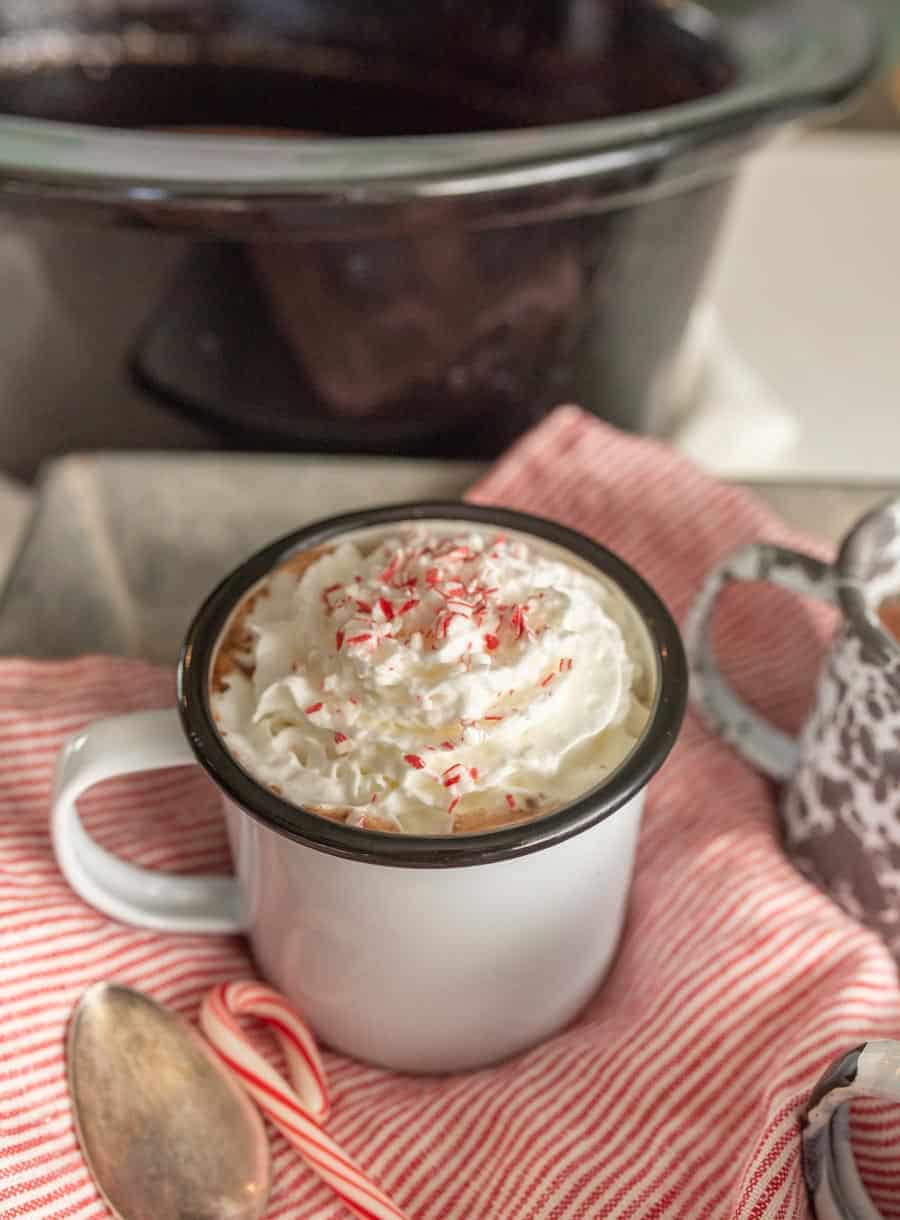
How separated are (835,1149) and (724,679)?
0.19m

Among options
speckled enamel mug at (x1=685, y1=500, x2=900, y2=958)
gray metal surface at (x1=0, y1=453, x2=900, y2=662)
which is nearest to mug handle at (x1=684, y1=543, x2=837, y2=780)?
speckled enamel mug at (x1=685, y1=500, x2=900, y2=958)

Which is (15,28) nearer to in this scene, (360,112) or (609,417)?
(360,112)

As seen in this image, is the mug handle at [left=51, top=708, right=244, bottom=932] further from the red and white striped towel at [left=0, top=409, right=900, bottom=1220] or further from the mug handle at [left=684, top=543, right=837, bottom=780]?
the mug handle at [left=684, top=543, right=837, bottom=780]

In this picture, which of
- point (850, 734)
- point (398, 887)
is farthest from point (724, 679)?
point (398, 887)

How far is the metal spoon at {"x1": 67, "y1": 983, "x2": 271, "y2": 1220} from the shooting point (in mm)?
346

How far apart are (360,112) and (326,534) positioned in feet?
1.67

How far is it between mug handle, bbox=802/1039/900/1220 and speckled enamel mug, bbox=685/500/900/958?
0.29ft

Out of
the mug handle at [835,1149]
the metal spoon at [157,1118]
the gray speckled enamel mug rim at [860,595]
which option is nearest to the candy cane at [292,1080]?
the metal spoon at [157,1118]

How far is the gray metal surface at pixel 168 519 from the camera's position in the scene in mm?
527

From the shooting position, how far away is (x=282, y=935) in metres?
0.37

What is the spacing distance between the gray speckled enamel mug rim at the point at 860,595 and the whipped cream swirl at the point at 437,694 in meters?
0.07

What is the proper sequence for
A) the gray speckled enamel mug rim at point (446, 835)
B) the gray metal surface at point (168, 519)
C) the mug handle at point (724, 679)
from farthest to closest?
the gray metal surface at point (168, 519) → the mug handle at point (724, 679) → the gray speckled enamel mug rim at point (446, 835)

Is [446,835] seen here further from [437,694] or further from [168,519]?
[168,519]

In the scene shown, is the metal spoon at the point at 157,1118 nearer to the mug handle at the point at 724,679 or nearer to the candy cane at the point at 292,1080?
the candy cane at the point at 292,1080
